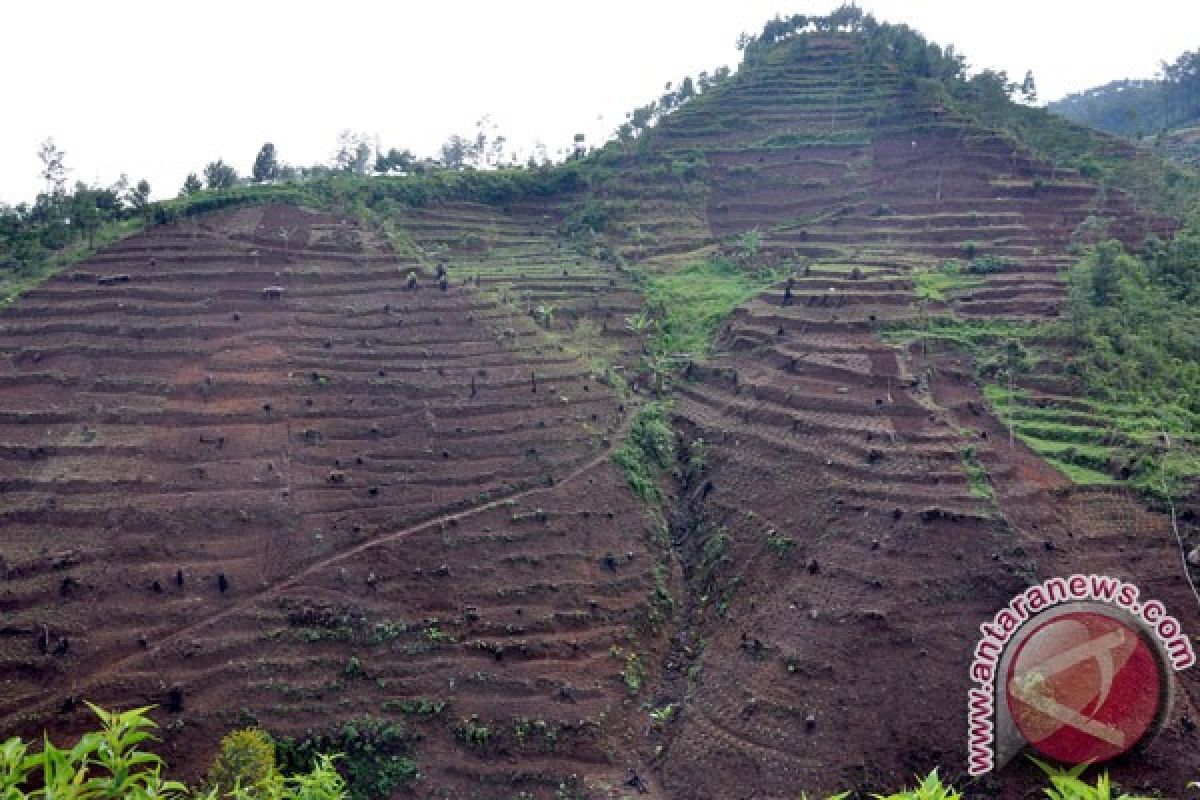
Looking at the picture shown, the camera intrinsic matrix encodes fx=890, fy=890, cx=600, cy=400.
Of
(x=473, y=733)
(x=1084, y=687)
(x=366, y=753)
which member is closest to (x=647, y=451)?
(x=473, y=733)

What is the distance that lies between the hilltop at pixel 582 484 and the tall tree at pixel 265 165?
11695 millimetres

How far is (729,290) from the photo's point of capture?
4331 cm

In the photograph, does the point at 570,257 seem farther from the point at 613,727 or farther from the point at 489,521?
the point at 613,727

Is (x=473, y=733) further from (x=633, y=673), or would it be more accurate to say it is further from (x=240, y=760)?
(x=240, y=760)

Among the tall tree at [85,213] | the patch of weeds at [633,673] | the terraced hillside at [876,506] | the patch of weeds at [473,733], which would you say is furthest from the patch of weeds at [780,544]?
the tall tree at [85,213]

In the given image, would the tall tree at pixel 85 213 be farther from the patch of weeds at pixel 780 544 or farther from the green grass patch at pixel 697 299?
the patch of weeds at pixel 780 544

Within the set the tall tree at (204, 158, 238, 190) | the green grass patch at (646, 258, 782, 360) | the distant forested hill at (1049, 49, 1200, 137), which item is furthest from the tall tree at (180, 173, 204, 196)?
the distant forested hill at (1049, 49, 1200, 137)

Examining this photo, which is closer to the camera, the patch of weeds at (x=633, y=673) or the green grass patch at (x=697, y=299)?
the patch of weeds at (x=633, y=673)

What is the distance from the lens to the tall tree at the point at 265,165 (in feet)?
183

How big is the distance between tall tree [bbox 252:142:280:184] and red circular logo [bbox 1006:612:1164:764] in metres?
50.7

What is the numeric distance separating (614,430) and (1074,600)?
1666cm

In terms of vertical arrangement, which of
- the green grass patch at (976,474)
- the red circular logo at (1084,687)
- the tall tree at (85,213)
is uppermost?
the tall tree at (85,213)

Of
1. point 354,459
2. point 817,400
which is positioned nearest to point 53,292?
point 354,459

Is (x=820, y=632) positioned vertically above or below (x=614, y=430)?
below
